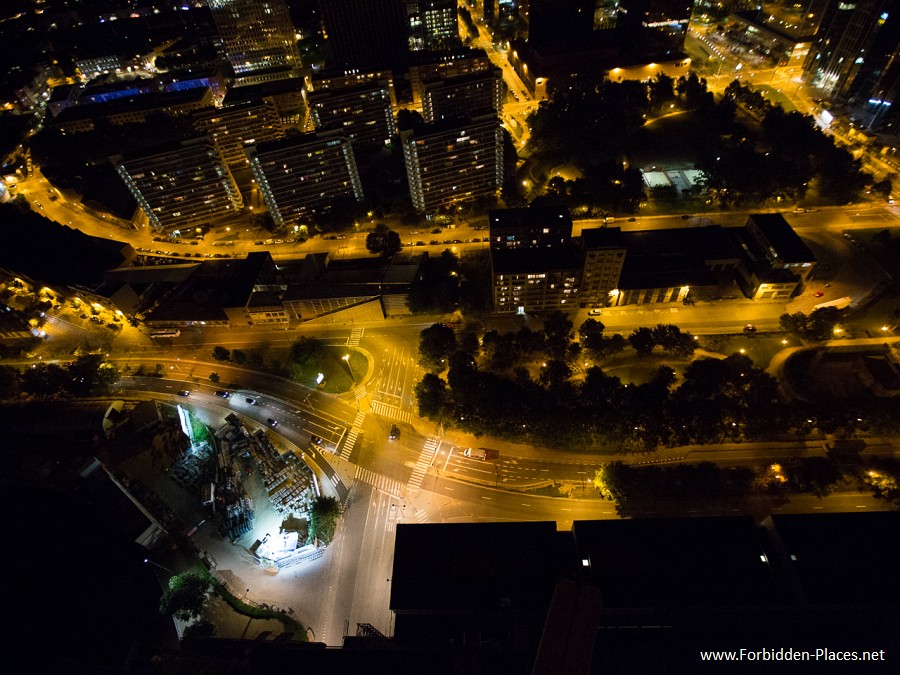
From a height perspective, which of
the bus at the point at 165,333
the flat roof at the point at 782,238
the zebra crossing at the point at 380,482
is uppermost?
the flat roof at the point at 782,238

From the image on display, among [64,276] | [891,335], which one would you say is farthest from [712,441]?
[64,276]

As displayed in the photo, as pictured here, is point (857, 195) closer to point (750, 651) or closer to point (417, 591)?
point (750, 651)

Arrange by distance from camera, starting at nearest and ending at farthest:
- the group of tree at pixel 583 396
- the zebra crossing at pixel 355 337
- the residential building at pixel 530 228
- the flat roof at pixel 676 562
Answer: the flat roof at pixel 676 562, the group of tree at pixel 583 396, the residential building at pixel 530 228, the zebra crossing at pixel 355 337

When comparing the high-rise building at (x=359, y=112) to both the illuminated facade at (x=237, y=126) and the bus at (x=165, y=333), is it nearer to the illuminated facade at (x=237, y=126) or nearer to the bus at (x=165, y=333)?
the illuminated facade at (x=237, y=126)

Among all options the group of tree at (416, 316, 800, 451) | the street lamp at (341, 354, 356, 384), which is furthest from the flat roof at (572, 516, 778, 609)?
the street lamp at (341, 354, 356, 384)

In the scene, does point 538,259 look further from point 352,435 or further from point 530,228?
point 352,435

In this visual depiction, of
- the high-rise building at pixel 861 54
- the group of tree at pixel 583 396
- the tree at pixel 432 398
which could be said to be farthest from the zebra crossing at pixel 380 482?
the high-rise building at pixel 861 54

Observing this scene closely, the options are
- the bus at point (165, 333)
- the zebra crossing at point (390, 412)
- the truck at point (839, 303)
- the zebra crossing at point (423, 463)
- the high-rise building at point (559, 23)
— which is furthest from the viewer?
the high-rise building at point (559, 23)
